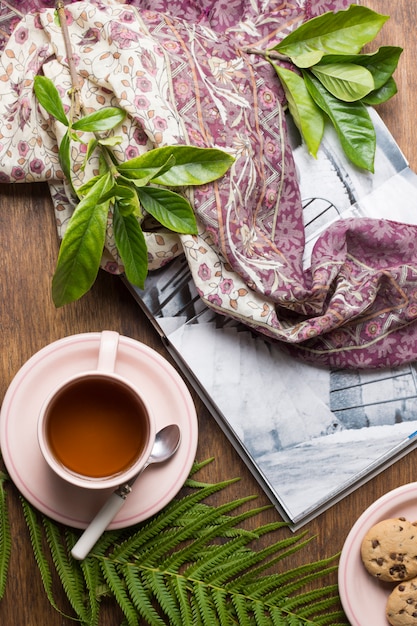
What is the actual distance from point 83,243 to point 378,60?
1.34 ft

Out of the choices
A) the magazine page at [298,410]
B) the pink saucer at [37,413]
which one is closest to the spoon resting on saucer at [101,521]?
the pink saucer at [37,413]

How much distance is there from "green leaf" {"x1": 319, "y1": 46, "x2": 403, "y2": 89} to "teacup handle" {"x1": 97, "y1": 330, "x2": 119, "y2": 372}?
0.38 m

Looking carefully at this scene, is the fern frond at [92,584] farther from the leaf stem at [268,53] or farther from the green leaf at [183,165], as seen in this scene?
the leaf stem at [268,53]

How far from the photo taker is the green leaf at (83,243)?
2.38 feet

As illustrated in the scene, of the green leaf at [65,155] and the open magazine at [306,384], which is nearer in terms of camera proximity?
the green leaf at [65,155]

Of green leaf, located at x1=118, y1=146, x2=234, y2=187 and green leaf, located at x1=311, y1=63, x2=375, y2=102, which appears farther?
green leaf, located at x1=311, y1=63, x2=375, y2=102

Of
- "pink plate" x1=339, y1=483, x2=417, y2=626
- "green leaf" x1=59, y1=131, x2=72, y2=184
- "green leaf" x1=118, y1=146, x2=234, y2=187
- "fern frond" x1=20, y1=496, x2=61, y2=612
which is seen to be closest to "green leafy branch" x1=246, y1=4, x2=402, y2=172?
"green leaf" x1=118, y1=146, x2=234, y2=187

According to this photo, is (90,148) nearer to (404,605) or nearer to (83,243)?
(83,243)

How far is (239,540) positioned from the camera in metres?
0.87

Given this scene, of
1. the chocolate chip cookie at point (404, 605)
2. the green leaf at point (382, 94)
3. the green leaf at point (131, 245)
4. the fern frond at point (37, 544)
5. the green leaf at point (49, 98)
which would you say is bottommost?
the chocolate chip cookie at point (404, 605)

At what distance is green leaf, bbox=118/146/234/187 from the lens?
76 centimetres

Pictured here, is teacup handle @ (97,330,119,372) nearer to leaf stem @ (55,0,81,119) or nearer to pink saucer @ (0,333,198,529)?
pink saucer @ (0,333,198,529)

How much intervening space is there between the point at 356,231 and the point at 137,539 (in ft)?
1.35

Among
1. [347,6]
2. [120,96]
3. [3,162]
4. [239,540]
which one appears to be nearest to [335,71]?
[347,6]
